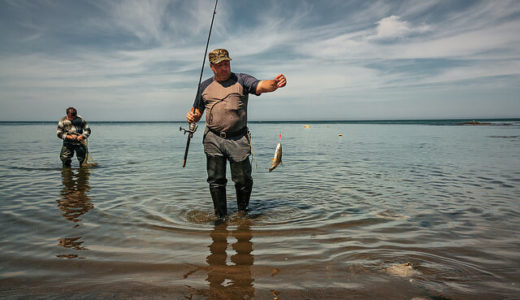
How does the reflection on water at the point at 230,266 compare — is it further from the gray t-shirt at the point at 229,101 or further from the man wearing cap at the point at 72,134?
the man wearing cap at the point at 72,134

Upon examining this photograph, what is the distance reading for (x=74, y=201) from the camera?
6371 millimetres

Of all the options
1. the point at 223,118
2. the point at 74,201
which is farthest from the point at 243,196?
the point at 74,201

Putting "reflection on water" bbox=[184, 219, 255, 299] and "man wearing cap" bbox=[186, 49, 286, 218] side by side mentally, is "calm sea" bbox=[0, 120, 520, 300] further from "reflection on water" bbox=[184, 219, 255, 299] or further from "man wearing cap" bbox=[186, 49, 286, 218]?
"man wearing cap" bbox=[186, 49, 286, 218]

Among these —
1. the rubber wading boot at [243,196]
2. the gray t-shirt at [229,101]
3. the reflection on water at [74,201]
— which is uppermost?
the gray t-shirt at [229,101]

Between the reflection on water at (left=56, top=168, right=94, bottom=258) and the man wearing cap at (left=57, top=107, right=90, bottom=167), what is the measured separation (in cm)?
132

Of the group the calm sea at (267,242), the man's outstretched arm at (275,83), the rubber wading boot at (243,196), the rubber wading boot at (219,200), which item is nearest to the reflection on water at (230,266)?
the calm sea at (267,242)

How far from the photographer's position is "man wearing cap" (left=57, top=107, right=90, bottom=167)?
1081 centimetres

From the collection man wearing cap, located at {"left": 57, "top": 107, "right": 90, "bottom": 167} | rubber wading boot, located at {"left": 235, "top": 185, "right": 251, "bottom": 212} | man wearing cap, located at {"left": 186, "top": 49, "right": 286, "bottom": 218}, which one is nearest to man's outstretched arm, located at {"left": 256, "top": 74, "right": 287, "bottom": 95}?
man wearing cap, located at {"left": 186, "top": 49, "right": 286, "bottom": 218}

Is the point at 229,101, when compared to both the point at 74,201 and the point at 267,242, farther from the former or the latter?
the point at 74,201

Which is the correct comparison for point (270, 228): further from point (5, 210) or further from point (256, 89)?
point (5, 210)

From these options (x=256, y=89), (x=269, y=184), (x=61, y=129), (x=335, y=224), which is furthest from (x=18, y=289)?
(x=61, y=129)

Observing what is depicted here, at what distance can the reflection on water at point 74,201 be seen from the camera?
4023 millimetres

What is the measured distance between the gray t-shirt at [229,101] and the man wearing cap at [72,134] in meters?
7.91

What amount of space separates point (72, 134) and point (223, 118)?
333 inches
